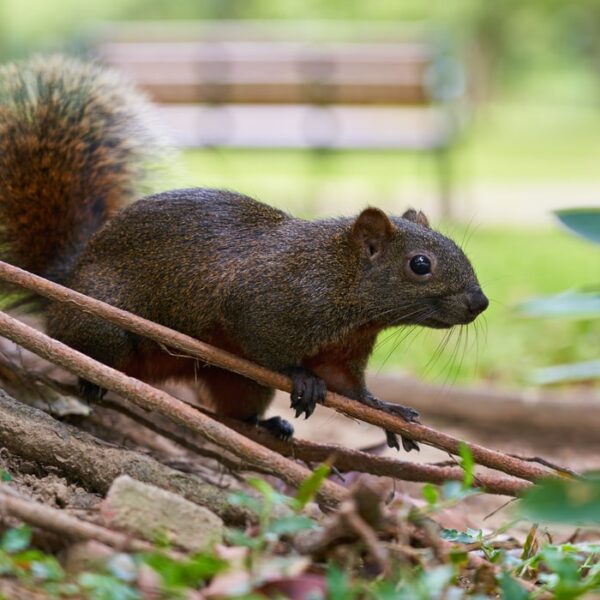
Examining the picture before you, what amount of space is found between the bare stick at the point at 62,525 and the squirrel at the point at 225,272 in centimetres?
76

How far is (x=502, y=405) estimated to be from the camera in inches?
178

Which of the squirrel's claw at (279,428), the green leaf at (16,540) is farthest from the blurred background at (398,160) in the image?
the green leaf at (16,540)

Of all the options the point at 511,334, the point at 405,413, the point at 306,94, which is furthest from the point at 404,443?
the point at 306,94

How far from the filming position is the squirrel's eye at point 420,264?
284cm

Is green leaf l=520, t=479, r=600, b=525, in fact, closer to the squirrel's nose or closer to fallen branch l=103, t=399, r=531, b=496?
fallen branch l=103, t=399, r=531, b=496

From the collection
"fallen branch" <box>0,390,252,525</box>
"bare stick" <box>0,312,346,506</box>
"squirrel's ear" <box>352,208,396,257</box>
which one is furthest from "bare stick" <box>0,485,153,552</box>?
"squirrel's ear" <box>352,208,396,257</box>

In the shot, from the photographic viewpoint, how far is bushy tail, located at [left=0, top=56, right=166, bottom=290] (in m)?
3.28

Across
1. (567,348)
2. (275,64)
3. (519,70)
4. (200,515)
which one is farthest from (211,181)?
(519,70)

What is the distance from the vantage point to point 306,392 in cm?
275

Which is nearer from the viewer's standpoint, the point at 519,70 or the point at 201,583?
the point at 201,583

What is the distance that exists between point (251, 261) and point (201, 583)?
1.21 metres

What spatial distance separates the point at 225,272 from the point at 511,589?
1.29m

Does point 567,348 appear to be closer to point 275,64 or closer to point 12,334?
point 12,334

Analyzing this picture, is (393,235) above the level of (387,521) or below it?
above
